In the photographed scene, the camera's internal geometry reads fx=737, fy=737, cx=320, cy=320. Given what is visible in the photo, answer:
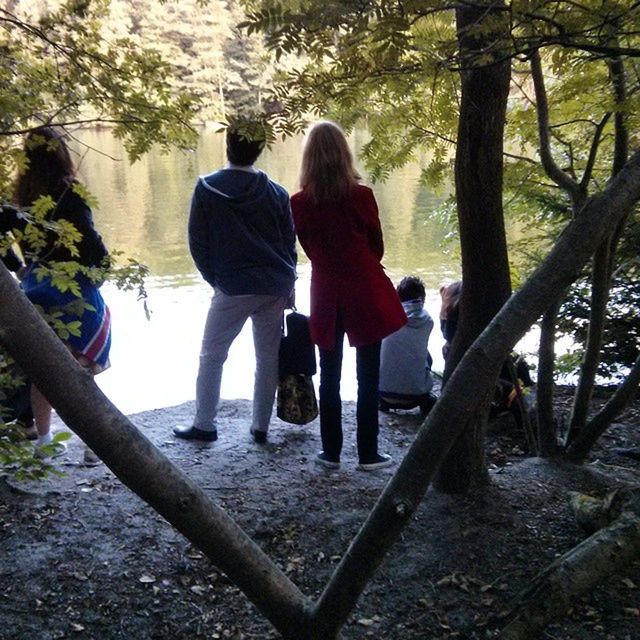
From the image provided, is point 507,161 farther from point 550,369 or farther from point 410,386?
point 410,386

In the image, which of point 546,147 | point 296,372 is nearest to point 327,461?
point 296,372

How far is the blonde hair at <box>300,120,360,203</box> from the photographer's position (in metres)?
3.48

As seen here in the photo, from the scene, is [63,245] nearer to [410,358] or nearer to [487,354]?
[487,354]

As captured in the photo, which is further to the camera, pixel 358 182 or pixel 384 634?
pixel 358 182

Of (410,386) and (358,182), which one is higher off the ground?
(358,182)

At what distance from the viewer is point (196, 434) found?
13.9 ft

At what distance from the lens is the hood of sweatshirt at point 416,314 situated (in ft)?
15.4

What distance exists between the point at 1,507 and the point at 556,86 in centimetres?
316

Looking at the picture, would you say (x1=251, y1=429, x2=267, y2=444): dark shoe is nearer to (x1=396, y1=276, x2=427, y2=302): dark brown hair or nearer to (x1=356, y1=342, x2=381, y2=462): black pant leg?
(x1=356, y1=342, x2=381, y2=462): black pant leg

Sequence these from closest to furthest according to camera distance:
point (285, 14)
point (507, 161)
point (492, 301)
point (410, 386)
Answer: point (285, 14) < point (492, 301) < point (507, 161) < point (410, 386)

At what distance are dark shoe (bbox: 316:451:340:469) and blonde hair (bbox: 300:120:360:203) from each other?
1366 mm

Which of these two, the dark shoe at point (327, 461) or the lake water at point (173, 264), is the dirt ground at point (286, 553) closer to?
the dark shoe at point (327, 461)

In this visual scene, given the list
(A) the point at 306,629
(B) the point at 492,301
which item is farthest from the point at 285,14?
(B) the point at 492,301

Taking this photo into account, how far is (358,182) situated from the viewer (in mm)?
3617
